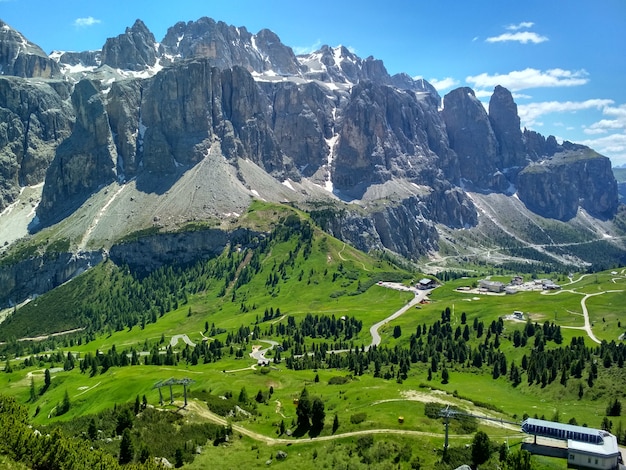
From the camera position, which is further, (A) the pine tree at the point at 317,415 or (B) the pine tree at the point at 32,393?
(B) the pine tree at the point at 32,393

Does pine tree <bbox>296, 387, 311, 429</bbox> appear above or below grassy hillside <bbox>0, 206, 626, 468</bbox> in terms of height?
above

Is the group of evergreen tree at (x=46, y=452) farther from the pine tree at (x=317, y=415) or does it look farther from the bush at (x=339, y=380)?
the bush at (x=339, y=380)

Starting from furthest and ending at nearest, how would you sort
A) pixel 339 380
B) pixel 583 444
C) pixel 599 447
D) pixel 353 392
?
pixel 339 380 < pixel 353 392 < pixel 583 444 < pixel 599 447

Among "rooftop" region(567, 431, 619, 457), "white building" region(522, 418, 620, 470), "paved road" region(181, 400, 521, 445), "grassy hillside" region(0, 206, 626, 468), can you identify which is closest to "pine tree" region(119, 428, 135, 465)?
"grassy hillside" region(0, 206, 626, 468)

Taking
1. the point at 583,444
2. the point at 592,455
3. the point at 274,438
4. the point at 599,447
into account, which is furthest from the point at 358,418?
the point at 599,447

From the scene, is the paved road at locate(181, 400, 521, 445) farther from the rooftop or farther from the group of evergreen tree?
the group of evergreen tree

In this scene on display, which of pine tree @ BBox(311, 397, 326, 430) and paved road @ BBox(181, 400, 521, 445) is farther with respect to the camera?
pine tree @ BBox(311, 397, 326, 430)

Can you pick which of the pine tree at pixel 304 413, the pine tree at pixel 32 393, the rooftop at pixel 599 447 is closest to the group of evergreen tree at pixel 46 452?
the pine tree at pixel 304 413

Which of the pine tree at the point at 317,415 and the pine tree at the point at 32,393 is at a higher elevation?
the pine tree at the point at 317,415

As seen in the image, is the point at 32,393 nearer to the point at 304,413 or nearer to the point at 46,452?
the point at 304,413

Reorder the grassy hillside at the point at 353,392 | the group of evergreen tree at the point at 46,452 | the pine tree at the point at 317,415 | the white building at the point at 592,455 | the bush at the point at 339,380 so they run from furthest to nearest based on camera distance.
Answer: the bush at the point at 339,380, the pine tree at the point at 317,415, the grassy hillside at the point at 353,392, the white building at the point at 592,455, the group of evergreen tree at the point at 46,452

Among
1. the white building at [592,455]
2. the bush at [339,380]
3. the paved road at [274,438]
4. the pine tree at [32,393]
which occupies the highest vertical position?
the white building at [592,455]
